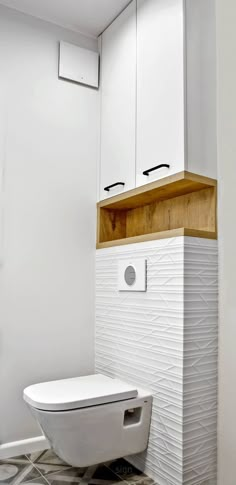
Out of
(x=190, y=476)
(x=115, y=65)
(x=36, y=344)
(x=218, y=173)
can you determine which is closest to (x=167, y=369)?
(x=190, y=476)

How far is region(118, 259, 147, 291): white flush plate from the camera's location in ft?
5.84

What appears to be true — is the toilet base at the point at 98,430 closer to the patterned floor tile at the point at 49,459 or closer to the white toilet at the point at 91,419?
the white toilet at the point at 91,419

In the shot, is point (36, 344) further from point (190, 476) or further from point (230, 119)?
point (230, 119)

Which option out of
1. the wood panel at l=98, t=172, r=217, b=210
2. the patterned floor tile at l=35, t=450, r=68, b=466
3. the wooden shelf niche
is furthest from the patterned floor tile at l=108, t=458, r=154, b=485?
the wood panel at l=98, t=172, r=217, b=210

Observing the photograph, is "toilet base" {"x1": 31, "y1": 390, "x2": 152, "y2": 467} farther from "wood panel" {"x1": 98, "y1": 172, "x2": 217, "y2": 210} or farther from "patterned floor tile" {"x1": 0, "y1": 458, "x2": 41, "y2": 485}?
"wood panel" {"x1": 98, "y1": 172, "x2": 217, "y2": 210}

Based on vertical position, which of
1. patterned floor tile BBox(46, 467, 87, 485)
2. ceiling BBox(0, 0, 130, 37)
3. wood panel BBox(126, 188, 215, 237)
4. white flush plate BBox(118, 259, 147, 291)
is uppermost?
ceiling BBox(0, 0, 130, 37)

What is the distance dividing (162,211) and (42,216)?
2.07ft

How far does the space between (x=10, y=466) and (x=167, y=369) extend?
2.88 ft

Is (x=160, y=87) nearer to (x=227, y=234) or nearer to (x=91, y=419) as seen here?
(x=227, y=234)

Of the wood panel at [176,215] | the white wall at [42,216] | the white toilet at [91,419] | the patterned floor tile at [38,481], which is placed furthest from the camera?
the white wall at [42,216]

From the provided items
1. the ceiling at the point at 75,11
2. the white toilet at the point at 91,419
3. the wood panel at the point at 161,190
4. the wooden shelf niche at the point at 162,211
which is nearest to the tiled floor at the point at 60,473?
the white toilet at the point at 91,419

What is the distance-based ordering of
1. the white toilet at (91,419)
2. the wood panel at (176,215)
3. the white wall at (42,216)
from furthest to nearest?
the white wall at (42,216) < the wood panel at (176,215) < the white toilet at (91,419)

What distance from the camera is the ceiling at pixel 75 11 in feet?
6.59

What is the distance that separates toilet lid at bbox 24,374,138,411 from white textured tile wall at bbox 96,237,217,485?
14cm
